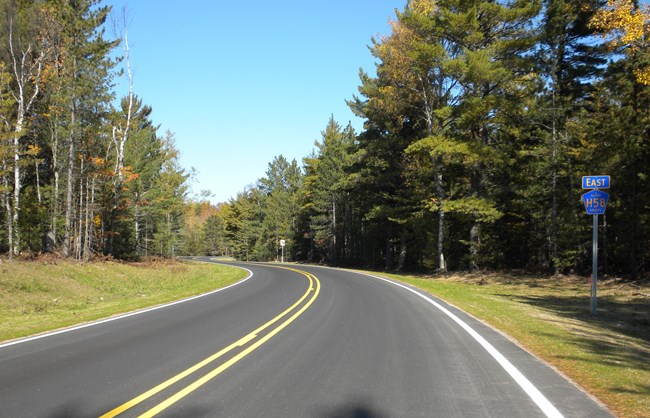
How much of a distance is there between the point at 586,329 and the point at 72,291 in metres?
18.6

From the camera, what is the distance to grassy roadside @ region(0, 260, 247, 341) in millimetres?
11422

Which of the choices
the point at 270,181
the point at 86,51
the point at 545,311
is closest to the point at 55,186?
the point at 86,51

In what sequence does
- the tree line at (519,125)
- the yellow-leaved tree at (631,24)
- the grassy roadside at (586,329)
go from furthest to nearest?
the tree line at (519,125)
the yellow-leaved tree at (631,24)
the grassy roadside at (586,329)

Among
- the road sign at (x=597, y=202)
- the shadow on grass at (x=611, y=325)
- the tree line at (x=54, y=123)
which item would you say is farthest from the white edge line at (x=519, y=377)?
the tree line at (x=54, y=123)

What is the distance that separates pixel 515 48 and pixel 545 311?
1670 cm

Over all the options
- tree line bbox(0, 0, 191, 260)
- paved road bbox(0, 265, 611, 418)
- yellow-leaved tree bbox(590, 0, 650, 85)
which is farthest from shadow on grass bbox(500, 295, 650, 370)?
tree line bbox(0, 0, 191, 260)

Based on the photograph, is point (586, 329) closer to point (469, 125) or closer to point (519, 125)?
point (469, 125)

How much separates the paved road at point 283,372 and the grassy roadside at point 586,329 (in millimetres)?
448

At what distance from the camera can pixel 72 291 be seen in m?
18.9

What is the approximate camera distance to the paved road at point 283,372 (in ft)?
15.5

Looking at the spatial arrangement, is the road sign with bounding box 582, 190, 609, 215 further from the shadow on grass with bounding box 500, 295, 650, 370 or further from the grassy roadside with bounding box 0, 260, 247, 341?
the grassy roadside with bounding box 0, 260, 247, 341

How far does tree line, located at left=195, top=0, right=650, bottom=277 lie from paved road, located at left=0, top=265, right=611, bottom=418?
15.4m

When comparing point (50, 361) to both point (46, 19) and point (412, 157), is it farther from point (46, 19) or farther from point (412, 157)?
point (412, 157)

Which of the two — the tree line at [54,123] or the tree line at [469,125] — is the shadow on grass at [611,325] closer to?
the tree line at [469,125]
